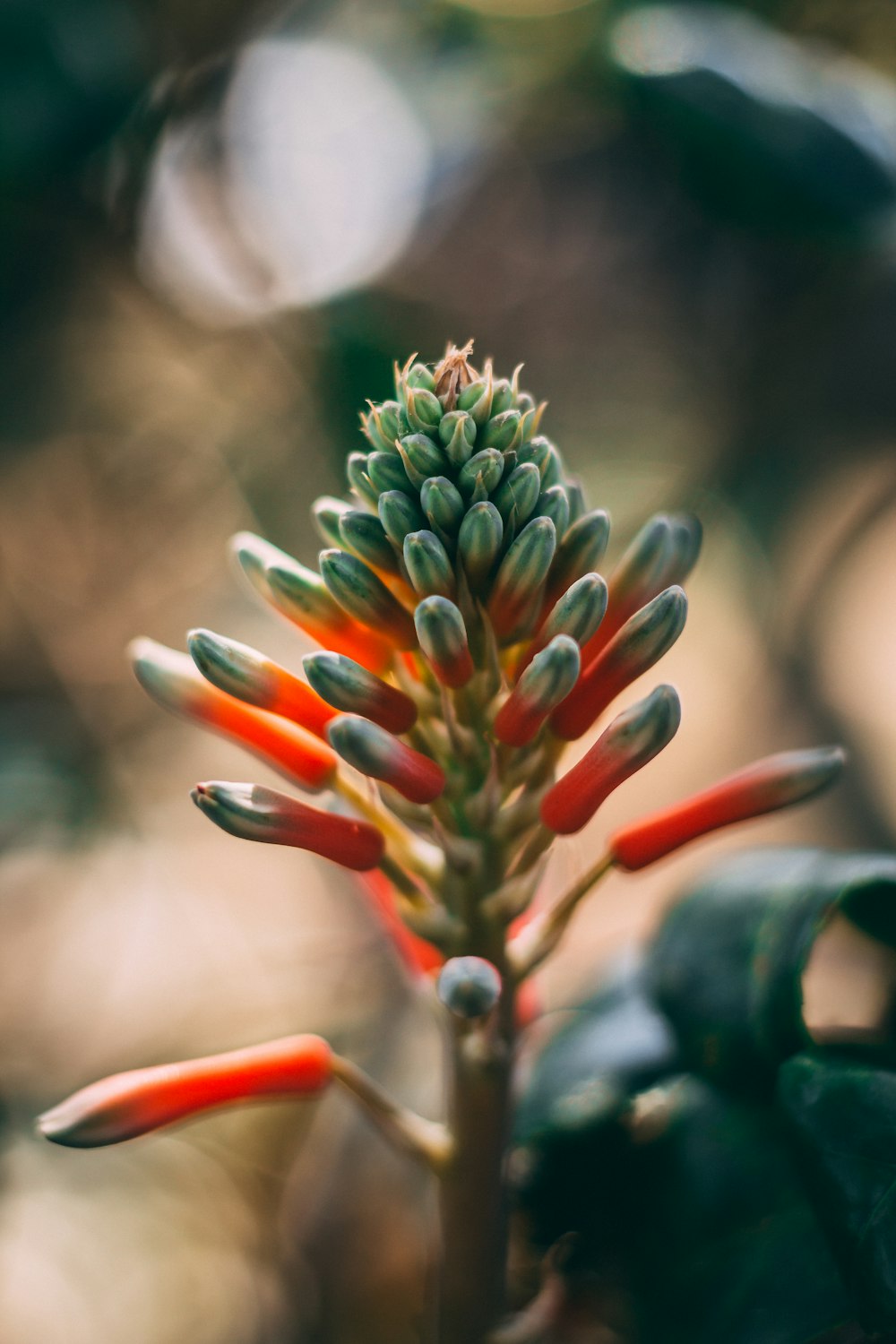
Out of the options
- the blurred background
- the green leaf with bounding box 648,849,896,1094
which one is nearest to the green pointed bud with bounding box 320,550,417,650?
the green leaf with bounding box 648,849,896,1094

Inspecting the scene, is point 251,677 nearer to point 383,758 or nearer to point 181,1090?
point 383,758

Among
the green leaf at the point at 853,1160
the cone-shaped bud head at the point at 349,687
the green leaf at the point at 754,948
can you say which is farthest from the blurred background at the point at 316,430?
the cone-shaped bud head at the point at 349,687

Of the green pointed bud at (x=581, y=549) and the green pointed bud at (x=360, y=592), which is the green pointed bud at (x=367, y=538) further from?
the green pointed bud at (x=581, y=549)

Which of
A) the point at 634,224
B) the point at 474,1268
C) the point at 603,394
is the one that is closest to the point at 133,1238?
the point at 474,1268

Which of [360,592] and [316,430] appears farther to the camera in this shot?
[316,430]

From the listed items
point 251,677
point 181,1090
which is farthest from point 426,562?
point 181,1090

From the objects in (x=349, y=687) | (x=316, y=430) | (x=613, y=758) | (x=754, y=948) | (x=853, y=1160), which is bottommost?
(x=853, y=1160)
